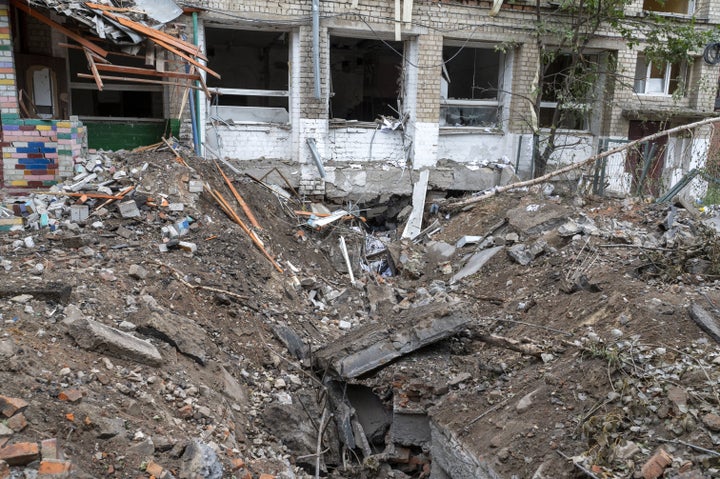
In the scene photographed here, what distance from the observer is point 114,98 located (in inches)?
448

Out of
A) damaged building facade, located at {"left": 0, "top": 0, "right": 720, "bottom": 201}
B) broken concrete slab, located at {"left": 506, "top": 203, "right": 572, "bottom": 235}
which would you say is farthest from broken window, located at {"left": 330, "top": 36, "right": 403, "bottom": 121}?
broken concrete slab, located at {"left": 506, "top": 203, "right": 572, "bottom": 235}

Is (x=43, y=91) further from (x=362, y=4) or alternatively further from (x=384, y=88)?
(x=384, y=88)

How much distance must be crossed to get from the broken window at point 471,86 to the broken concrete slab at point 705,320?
27.1 feet

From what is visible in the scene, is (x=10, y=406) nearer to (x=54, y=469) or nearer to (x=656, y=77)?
(x=54, y=469)

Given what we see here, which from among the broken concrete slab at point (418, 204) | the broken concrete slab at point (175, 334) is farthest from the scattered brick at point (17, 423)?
the broken concrete slab at point (418, 204)

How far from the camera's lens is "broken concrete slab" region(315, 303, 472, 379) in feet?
18.0

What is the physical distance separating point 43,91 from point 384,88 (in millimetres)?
7866

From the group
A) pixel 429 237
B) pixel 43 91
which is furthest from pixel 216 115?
pixel 429 237

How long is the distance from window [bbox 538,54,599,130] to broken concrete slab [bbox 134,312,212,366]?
9.14 meters

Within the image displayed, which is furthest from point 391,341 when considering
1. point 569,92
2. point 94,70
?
point 569,92

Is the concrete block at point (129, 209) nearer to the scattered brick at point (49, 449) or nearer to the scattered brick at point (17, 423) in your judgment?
the scattered brick at point (17, 423)

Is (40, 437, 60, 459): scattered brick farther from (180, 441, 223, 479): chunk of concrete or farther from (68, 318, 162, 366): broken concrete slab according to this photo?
(68, 318, 162, 366): broken concrete slab

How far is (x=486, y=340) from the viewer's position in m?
5.71

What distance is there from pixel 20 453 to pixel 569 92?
37.8ft
